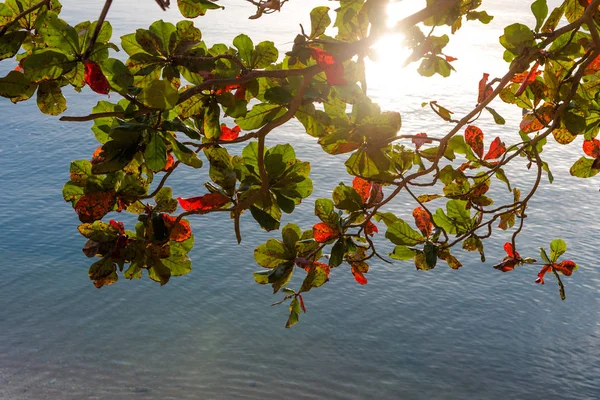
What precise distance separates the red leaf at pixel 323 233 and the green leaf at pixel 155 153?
0.36m

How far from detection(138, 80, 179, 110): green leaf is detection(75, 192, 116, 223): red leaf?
24 cm

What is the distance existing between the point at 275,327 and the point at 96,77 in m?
2.05

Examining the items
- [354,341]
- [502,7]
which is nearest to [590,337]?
[354,341]

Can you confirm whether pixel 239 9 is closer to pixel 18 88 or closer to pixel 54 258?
pixel 54 258

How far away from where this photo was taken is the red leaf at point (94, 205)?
41.3 inches

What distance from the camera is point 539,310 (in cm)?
316

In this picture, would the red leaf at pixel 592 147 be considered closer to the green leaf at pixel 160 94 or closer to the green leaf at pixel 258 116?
the green leaf at pixel 258 116

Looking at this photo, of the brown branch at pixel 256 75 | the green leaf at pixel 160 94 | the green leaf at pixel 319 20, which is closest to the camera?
the green leaf at pixel 160 94

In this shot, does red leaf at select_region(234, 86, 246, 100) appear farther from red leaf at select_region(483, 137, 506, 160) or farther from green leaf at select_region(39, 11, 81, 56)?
red leaf at select_region(483, 137, 506, 160)

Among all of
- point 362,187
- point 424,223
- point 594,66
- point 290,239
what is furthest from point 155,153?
point 594,66

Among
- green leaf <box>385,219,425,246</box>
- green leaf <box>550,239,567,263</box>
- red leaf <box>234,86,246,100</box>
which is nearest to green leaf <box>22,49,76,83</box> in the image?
red leaf <box>234,86,246,100</box>

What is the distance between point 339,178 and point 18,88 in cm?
334

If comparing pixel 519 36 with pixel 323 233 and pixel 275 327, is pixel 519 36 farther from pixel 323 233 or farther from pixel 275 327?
pixel 275 327

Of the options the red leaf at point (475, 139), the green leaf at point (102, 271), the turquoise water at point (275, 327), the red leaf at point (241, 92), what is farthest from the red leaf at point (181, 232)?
the turquoise water at point (275, 327)
